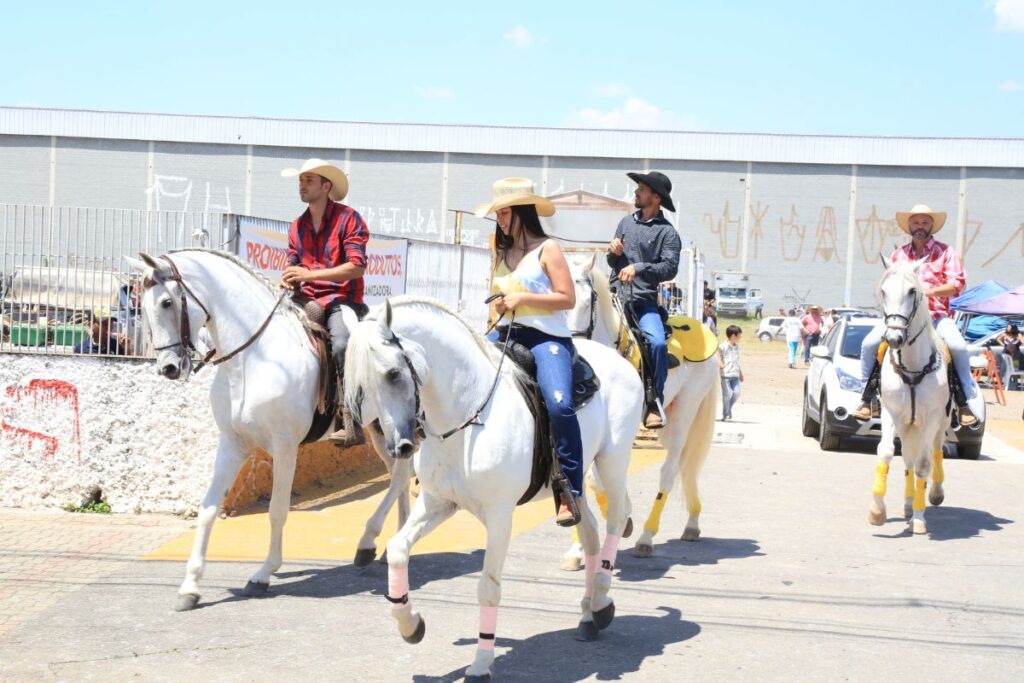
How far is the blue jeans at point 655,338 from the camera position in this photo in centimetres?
839

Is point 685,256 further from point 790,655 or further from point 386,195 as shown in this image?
point 386,195

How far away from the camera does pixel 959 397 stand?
10.4m

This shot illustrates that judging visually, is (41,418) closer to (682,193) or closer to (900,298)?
(900,298)

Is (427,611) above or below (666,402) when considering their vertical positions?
below

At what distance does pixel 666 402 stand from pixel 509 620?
111 inches

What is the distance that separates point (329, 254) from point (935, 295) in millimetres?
5626

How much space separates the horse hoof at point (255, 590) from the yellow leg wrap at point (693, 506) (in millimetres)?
3729

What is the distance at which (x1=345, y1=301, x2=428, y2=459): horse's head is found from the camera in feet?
15.8

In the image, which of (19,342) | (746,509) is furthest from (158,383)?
(746,509)

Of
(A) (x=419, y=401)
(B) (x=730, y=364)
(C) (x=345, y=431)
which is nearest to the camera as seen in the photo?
(A) (x=419, y=401)

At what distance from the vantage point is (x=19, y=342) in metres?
9.88

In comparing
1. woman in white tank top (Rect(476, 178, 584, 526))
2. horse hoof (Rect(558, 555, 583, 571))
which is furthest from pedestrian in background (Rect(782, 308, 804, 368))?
woman in white tank top (Rect(476, 178, 584, 526))

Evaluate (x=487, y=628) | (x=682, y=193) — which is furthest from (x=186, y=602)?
(x=682, y=193)

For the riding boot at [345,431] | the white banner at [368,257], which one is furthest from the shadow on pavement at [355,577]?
the white banner at [368,257]
